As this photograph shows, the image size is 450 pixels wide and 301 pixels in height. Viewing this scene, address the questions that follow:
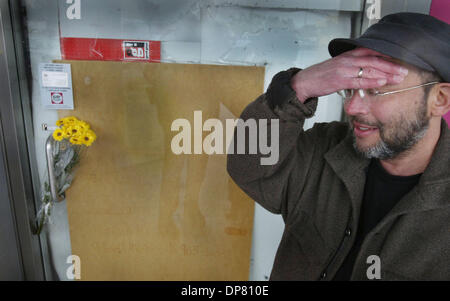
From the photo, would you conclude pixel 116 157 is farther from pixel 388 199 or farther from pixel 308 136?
pixel 388 199

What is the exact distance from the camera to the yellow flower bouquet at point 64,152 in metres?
1.26

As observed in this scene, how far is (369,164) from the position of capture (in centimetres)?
99

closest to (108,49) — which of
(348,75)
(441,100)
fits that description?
(348,75)

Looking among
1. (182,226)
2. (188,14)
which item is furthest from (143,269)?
(188,14)

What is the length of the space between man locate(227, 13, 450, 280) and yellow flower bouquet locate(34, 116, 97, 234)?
0.68 meters

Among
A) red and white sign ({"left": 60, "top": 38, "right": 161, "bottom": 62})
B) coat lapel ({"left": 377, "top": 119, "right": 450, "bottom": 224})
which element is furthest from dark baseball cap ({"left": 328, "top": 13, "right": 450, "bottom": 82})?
red and white sign ({"left": 60, "top": 38, "right": 161, "bottom": 62})

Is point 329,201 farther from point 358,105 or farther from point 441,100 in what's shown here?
point 441,100

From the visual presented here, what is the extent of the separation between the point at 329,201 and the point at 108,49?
1.03m

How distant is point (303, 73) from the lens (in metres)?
0.90

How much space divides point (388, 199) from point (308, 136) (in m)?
0.32

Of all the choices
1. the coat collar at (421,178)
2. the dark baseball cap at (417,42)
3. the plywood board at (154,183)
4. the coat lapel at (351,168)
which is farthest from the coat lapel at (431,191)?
the plywood board at (154,183)

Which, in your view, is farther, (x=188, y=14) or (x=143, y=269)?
(x=143, y=269)

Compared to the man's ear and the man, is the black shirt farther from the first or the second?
the man's ear

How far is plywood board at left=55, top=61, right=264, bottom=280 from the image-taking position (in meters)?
1.29
